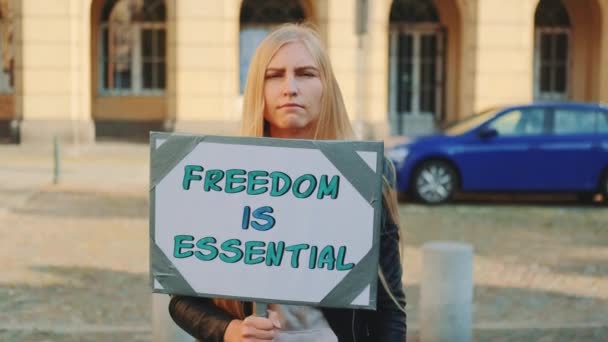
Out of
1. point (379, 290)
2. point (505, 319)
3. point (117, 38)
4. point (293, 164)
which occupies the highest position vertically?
point (117, 38)

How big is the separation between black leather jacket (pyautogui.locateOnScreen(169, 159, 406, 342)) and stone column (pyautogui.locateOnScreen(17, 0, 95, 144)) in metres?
20.9

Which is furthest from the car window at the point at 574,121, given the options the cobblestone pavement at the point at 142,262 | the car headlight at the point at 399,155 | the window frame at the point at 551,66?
the window frame at the point at 551,66

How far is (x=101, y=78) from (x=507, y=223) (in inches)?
628

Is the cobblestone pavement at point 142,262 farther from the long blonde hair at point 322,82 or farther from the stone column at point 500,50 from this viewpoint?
the stone column at point 500,50

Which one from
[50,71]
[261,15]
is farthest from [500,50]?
[50,71]

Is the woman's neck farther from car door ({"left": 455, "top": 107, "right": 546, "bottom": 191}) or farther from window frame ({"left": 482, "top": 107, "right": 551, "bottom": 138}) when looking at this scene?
window frame ({"left": 482, "top": 107, "right": 551, "bottom": 138})

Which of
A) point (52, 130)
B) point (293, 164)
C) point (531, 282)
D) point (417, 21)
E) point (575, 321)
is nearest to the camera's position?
point (293, 164)

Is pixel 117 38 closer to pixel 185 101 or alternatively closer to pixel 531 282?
pixel 185 101

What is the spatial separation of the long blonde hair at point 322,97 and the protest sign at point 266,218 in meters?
0.10

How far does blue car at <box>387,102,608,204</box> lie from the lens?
1478 cm

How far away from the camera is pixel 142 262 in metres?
9.69

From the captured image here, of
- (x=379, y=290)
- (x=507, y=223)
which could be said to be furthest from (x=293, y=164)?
(x=507, y=223)

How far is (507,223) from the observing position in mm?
12820

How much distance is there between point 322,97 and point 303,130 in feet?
0.38
